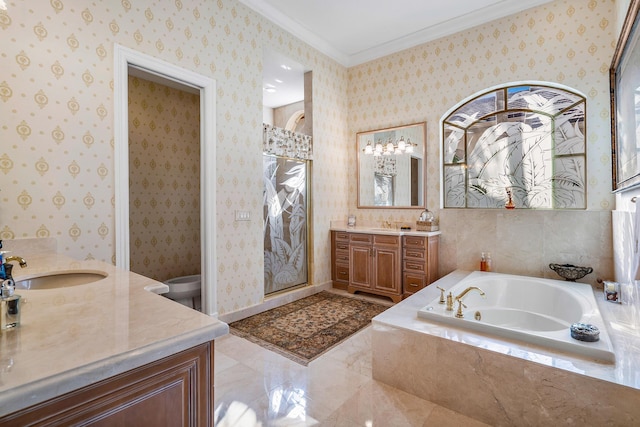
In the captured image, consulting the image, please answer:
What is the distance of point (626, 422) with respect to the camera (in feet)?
4.67

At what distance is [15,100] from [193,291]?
2205 millimetres

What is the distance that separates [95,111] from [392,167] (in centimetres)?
344

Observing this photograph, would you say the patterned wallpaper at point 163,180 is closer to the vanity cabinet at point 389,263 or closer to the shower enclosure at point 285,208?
the shower enclosure at point 285,208

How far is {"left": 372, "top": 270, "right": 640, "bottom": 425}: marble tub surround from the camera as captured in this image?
149cm

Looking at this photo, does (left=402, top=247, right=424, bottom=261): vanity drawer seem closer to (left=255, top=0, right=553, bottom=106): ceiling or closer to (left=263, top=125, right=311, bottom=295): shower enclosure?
(left=263, top=125, right=311, bottom=295): shower enclosure

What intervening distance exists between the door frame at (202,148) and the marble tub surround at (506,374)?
1698mm

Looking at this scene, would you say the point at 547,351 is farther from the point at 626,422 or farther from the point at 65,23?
the point at 65,23

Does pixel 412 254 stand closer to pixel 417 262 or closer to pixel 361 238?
pixel 417 262

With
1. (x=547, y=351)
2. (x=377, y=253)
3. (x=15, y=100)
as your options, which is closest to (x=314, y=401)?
(x=547, y=351)

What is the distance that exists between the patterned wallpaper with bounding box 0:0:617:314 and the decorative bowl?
64 centimetres

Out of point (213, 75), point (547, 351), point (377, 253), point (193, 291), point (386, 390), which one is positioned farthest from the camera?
point (377, 253)

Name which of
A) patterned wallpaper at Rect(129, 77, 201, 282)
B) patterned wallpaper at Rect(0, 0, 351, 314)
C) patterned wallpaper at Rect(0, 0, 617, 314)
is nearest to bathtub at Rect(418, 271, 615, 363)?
patterned wallpaper at Rect(0, 0, 617, 314)

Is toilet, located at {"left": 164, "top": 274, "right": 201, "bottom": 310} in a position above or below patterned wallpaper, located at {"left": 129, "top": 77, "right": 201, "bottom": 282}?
below

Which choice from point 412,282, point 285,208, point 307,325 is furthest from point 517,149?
point 307,325
